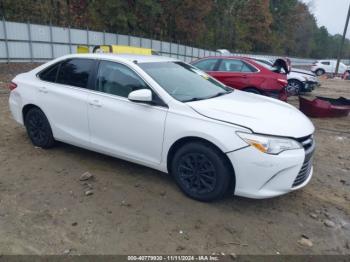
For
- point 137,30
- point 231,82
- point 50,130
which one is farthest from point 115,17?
point 50,130

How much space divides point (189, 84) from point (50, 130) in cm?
223

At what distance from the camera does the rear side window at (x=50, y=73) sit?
4.99 meters

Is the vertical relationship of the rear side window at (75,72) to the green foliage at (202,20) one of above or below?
below

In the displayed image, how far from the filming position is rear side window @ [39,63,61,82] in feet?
16.4

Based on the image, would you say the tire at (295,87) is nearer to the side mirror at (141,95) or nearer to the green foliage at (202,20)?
the side mirror at (141,95)

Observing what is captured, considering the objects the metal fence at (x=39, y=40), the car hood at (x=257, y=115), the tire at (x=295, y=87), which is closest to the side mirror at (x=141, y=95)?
the car hood at (x=257, y=115)

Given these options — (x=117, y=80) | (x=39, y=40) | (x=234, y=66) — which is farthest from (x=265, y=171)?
(x=39, y=40)

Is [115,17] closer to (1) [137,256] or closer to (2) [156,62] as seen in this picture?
Answer: (2) [156,62]

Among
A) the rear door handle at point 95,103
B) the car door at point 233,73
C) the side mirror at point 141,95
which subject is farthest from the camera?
the car door at point 233,73

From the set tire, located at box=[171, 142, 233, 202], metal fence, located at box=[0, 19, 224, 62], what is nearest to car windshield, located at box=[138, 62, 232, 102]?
tire, located at box=[171, 142, 233, 202]

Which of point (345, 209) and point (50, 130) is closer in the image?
point (345, 209)

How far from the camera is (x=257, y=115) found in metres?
3.68

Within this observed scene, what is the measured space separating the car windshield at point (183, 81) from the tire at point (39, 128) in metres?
1.88

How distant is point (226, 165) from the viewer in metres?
3.53
